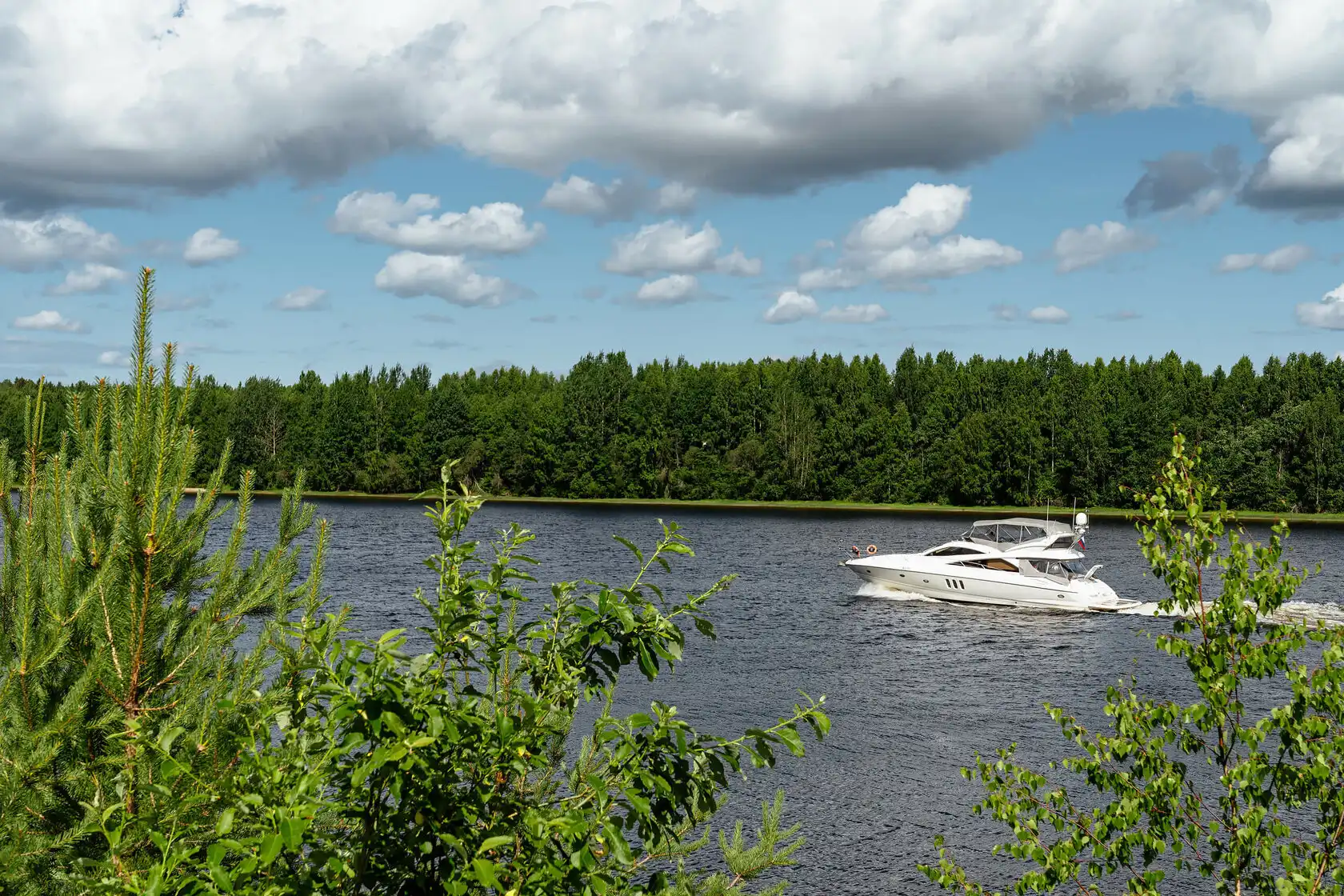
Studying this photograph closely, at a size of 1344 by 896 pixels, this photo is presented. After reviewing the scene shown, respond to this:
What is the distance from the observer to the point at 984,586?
161ft

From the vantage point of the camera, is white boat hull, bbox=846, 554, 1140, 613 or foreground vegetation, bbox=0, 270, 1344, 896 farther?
white boat hull, bbox=846, 554, 1140, 613

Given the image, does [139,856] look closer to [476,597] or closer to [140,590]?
→ [140,590]

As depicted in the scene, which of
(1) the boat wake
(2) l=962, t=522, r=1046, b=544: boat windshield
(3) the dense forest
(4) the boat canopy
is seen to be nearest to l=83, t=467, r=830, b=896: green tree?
(1) the boat wake

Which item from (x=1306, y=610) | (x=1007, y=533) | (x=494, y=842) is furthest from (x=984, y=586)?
(x=494, y=842)

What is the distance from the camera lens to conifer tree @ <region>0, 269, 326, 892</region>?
5.77 meters

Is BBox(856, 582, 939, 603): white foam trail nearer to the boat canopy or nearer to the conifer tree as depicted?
the boat canopy

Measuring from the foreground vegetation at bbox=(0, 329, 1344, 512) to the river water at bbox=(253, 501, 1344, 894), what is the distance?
1656 inches

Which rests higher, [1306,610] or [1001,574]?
[1001,574]

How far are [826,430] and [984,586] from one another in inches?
2987

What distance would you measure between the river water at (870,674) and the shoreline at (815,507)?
33.8m

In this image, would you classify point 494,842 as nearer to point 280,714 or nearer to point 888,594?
point 280,714

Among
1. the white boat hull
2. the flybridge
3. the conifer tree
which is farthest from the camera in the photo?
the flybridge

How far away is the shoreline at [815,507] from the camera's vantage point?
104625mm

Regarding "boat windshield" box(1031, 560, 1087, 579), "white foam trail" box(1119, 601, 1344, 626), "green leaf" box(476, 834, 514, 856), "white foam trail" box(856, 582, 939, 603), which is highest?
"green leaf" box(476, 834, 514, 856)
